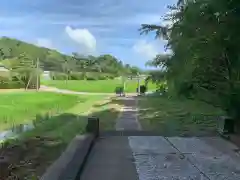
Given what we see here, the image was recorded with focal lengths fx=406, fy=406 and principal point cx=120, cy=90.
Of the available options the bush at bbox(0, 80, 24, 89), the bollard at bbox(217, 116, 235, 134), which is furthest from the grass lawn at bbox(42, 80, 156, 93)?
the bollard at bbox(217, 116, 235, 134)

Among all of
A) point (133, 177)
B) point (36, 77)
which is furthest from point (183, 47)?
point (36, 77)

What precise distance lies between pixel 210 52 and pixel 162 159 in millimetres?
3547

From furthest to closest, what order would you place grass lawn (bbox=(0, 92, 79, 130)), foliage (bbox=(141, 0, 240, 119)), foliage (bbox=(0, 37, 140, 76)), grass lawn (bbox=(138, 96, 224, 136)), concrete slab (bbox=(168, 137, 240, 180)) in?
foliage (bbox=(0, 37, 140, 76)) → grass lawn (bbox=(0, 92, 79, 130)) → grass lawn (bbox=(138, 96, 224, 136)) → foliage (bbox=(141, 0, 240, 119)) → concrete slab (bbox=(168, 137, 240, 180))

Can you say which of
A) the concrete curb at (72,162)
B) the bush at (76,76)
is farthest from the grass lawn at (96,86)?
the concrete curb at (72,162)

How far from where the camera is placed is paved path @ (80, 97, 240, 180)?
6043 mm

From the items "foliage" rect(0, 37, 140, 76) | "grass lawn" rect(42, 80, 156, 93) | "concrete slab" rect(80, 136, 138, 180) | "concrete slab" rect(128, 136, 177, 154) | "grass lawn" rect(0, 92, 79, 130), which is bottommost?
"grass lawn" rect(0, 92, 79, 130)

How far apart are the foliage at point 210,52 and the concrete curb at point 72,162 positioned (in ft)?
11.1

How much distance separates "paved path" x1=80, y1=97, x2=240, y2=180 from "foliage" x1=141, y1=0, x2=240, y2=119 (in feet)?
6.54

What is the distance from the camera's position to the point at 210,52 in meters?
9.64

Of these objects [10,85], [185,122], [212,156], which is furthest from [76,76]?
[212,156]

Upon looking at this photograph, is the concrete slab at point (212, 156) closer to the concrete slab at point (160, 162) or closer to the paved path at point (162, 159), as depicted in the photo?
the paved path at point (162, 159)

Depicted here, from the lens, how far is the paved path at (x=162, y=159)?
6043 millimetres

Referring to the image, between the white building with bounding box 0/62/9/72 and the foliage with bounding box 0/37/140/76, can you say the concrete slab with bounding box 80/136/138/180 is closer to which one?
the white building with bounding box 0/62/9/72

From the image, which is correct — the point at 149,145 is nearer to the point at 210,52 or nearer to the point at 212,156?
the point at 212,156
